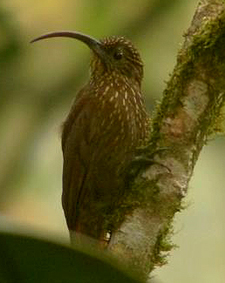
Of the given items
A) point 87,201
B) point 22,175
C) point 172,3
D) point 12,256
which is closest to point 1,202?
point 22,175

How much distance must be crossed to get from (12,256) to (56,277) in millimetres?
51

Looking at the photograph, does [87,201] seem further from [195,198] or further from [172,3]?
[195,198]

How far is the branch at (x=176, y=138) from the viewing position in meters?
2.32

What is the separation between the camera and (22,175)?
195 inches

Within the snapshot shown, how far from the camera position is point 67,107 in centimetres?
536

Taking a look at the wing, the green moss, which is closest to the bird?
the wing

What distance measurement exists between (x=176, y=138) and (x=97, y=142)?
1.05 metres

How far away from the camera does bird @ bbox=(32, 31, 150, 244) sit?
11.1 ft

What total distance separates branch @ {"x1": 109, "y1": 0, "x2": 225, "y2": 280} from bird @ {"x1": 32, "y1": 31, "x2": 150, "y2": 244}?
24.8 inches

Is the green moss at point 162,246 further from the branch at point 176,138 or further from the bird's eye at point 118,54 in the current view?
the bird's eye at point 118,54

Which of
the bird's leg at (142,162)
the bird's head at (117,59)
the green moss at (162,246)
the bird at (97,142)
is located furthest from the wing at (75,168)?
the green moss at (162,246)

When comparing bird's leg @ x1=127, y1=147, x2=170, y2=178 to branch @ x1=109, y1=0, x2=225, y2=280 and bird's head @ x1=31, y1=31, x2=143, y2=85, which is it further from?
bird's head @ x1=31, y1=31, x2=143, y2=85

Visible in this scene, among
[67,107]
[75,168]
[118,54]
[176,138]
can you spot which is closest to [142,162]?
[176,138]

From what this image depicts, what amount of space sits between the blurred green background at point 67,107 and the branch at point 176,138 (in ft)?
5.66
